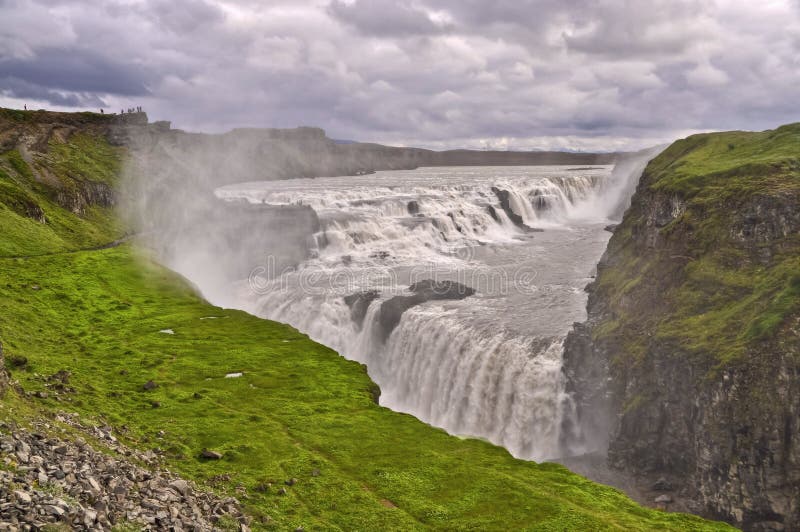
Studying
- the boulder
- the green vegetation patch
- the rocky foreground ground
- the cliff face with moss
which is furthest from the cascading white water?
the rocky foreground ground

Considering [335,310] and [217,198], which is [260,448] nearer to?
[335,310]

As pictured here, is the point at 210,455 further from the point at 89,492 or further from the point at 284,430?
the point at 89,492

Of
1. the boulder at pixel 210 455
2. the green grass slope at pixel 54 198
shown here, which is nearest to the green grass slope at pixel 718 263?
the boulder at pixel 210 455

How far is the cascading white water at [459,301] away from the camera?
45844mm

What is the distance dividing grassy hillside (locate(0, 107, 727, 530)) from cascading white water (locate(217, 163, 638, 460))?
407 inches

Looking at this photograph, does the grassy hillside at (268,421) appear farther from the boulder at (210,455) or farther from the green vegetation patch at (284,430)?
the boulder at (210,455)

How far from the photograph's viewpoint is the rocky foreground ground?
48.5 feet

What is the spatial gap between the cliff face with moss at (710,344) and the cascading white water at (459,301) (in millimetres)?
4301

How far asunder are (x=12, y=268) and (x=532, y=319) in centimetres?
4799

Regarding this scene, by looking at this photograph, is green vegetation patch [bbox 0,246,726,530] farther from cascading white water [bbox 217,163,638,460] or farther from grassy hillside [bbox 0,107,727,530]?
cascading white water [bbox 217,163,638,460]

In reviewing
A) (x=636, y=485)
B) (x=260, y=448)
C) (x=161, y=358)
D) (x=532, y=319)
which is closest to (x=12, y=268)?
(x=161, y=358)

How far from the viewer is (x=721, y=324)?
37.3 metres

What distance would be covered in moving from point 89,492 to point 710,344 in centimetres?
3300

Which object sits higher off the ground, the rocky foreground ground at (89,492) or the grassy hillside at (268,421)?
the rocky foreground ground at (89,492)
